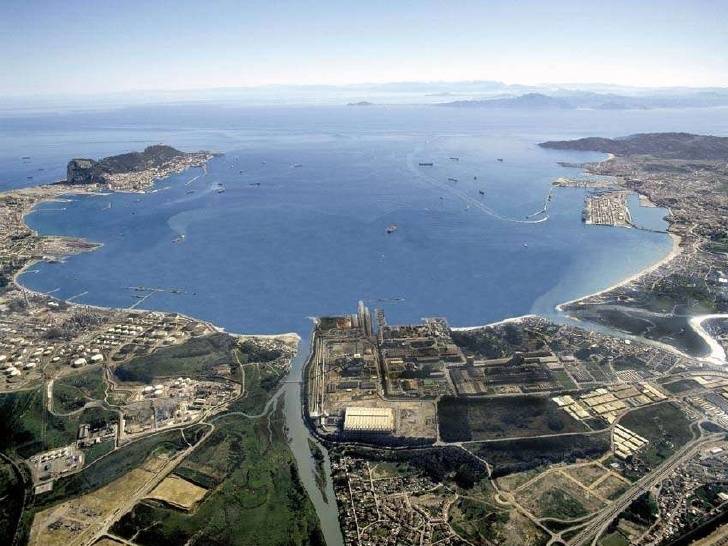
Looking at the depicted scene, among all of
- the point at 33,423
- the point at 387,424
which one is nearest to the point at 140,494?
the point at 33,423

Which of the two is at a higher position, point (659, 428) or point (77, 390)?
point (77, 390)

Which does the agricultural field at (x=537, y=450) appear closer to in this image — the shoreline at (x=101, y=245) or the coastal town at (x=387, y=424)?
the coastal town at (x=387, y=424)

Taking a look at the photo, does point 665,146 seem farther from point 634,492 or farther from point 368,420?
point 368,420

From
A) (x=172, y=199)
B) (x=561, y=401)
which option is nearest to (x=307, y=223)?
(x=172, y=199)

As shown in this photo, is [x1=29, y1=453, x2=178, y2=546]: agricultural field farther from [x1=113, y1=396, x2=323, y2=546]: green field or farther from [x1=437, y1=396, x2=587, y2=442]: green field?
[x1=437, y1=396, x2=587, y2=442]: green field

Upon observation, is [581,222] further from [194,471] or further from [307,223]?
[194,471]

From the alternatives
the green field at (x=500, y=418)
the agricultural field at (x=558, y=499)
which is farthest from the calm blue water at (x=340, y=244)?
the agricultural field at (x=558, y=499)

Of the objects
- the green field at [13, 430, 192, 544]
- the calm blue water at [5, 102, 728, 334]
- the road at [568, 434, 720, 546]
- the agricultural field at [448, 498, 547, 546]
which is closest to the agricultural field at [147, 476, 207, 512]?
the green field at [13, 430, 192, 544]
